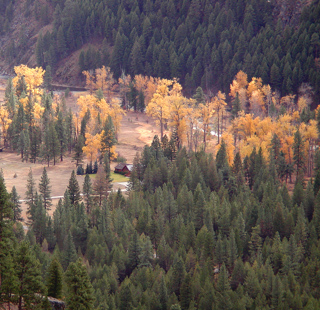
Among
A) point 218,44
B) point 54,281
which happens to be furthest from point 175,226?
point 218,44

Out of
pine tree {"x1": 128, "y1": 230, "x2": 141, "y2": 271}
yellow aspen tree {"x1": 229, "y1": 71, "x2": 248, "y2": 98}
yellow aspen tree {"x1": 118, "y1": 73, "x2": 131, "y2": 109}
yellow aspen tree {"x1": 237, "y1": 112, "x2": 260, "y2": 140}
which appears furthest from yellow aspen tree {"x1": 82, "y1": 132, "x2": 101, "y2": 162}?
yellow aspen tree {"x1": 118, "y1": 73, "x2": 131, "y2": 109}

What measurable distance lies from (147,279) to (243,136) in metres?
61.4

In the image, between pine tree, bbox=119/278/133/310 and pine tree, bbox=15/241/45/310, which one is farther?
pine tree, bbox=119/278/133/310

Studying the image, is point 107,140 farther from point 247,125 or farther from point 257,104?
point 257,104

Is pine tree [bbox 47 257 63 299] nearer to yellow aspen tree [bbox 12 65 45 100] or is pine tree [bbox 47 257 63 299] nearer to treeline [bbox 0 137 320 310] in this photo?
treeline [bbox 0 137 320 310]

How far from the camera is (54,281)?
51.4 m

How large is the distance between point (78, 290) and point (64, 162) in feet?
249

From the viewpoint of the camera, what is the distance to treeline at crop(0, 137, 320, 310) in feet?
195

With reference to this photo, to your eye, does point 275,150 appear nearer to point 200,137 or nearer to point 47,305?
point 200,137

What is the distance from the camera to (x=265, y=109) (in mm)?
136500

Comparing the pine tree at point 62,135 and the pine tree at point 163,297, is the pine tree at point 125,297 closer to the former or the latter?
the pine tree at point 163,297

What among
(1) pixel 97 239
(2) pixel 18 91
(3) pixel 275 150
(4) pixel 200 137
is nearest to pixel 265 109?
(4) pixel 200 137

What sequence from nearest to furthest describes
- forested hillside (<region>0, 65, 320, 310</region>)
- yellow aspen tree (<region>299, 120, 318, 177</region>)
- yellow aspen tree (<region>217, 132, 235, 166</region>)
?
forested hillside (<region>0, 65, 320, 310</region>), yellow aspen tree (<region>217, 132, 235, 166</region>), yellow aspen tree (<region>299, 120, 318, 177</region>)

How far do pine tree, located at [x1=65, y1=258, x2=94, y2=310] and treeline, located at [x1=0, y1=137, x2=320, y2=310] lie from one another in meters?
0.08
